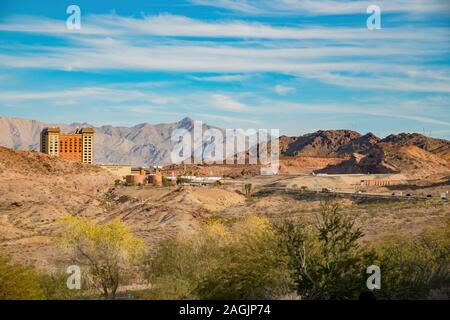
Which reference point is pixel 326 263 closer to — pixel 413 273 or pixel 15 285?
pixel 413 273

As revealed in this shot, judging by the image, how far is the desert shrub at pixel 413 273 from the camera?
79.8ft

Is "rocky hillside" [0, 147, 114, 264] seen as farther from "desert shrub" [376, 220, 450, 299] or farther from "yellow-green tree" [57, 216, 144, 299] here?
"desert shrub" [376, 220, 450, 299]

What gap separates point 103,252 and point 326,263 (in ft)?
42.8

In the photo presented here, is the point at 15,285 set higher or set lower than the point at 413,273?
higher

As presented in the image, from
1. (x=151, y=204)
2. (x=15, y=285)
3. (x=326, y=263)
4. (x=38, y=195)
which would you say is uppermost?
(x=326, y=263)

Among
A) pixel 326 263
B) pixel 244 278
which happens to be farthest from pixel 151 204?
pixel 326 263

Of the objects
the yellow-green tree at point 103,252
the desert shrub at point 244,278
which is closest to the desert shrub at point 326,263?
the desert shrub at point 244,278

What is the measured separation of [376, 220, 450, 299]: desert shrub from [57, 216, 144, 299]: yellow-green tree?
1366 centimetres

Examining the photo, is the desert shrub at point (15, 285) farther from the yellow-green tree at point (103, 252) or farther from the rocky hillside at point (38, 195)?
the rocky hillside at point (38, 195)

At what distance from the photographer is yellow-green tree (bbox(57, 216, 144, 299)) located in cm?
3044

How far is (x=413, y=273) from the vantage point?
2692 cm

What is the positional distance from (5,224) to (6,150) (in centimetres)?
4278

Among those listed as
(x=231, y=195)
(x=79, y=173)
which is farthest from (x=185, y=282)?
(x=79, y=173)

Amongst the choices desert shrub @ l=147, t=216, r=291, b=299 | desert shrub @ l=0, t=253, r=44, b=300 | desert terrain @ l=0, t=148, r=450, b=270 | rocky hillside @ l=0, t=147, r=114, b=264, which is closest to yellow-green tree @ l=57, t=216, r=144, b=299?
desert shrub @ l=147, t=216, r=291, b=299
